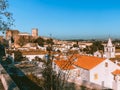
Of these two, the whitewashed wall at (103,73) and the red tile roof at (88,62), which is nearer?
the whitewashed wall at (103,73)

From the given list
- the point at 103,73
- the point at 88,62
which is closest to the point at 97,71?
the point at 103,73

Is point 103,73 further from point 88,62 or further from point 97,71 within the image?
point 88,62

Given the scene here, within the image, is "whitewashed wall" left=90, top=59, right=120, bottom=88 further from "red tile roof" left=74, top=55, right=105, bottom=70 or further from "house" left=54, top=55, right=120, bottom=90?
"red tile roof" left=74, top=55, right=105, bottom=70

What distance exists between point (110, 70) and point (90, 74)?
301 centimetres

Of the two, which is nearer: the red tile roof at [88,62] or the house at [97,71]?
the house at [97,71]

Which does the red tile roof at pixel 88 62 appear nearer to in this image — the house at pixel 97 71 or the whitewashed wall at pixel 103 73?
the house at pixel 97 71

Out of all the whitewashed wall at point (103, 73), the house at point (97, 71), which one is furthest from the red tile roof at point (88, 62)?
the whitewashed wall at point (103, 73)

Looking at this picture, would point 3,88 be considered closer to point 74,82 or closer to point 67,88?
point 67,88

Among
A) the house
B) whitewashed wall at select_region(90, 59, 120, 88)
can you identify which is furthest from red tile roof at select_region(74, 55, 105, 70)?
whitewashed wall at select_region(90, 59, 120, 88)

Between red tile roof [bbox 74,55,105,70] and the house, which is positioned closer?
the house

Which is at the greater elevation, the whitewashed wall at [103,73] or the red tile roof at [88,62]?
the red tile roof at [88,62]

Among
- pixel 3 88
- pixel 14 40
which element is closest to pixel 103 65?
pixel 3 88

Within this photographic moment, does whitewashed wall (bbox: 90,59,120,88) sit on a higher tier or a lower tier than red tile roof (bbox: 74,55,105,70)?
lower

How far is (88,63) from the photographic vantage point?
91.8 feet
